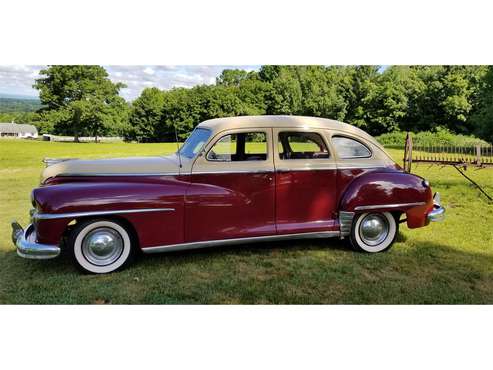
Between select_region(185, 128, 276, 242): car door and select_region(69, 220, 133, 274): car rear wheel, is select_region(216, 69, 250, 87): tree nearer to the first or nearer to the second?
select_region(185, 128, 276, 242): car door

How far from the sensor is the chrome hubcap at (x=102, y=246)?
3.61 metres

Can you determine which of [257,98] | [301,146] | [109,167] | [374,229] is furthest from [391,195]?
[109,167]

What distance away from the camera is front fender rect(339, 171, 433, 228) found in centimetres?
416

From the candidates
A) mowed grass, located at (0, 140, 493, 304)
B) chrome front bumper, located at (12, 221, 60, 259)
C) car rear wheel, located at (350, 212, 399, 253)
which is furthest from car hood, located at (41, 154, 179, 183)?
car rear wheel, located at (350, 212, 399, 253)

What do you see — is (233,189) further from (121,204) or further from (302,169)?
(121,204)

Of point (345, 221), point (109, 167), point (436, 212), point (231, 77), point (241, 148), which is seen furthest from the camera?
point (231, 77)

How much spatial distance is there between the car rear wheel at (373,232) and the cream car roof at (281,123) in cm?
79

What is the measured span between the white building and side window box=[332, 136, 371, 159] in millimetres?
3292

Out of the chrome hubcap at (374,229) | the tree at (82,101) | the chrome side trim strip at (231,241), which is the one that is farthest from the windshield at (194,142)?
the chrome hubcap at (374,229)

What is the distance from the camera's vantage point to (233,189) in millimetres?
3908

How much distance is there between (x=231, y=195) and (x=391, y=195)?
1687mm

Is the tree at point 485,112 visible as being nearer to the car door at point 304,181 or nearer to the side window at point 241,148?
the car door at point 304,181

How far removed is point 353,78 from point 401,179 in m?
1.35
